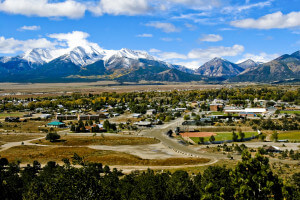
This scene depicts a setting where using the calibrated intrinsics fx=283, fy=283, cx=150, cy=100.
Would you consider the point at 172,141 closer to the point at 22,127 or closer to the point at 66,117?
the point at 22,127

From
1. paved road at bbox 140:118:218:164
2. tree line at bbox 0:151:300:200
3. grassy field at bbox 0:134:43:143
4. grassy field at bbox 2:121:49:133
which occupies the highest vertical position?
tree line at bbox 0:151:300:200

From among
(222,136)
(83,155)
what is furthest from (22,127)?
(222,136)

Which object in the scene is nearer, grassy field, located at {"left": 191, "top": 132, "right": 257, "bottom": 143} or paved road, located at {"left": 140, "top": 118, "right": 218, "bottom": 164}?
paved road, located at {"left": 140, "top": 118, "right": 218, "bottom": 164}

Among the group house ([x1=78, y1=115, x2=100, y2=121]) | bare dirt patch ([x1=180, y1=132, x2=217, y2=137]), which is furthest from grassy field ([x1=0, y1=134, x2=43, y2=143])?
bare dirt patch ([x1=180, y1=132, x2=217, y2=137])

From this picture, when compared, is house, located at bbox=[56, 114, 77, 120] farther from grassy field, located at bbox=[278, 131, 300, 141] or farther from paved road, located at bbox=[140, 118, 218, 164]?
grassy field, located at bbox=[278, 131, 300, 141]

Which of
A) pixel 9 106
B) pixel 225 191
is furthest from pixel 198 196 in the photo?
pixel 9 106

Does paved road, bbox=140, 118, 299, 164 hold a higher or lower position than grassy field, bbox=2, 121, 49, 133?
lower
